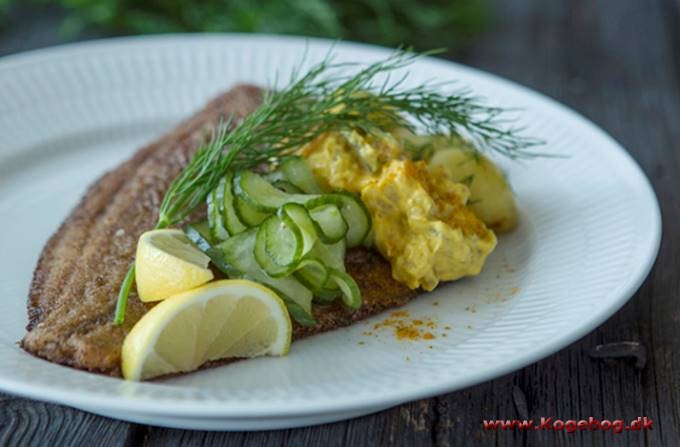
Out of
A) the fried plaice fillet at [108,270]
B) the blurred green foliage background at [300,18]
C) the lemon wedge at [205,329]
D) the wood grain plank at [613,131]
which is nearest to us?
the lemon wedge at [205,329]

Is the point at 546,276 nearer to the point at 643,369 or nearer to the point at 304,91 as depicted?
the point at 643,369

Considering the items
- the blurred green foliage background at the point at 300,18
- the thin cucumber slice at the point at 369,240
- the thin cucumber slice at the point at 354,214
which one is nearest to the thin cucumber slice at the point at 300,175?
the thin cucumber slice at the point at 354,214

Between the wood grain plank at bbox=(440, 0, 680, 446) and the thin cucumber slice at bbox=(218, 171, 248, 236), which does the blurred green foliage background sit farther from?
the thin cucumber slice at bbox=(218, 171, 248, 236)

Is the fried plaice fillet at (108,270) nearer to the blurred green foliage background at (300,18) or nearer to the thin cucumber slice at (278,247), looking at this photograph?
the thin cucumber slice at (278,247)

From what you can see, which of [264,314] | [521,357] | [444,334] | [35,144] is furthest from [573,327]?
[35,144]

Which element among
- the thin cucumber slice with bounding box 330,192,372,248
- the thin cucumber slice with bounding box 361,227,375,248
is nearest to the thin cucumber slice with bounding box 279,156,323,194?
the thin cucumber slice with bounding box 330,192,372,248
